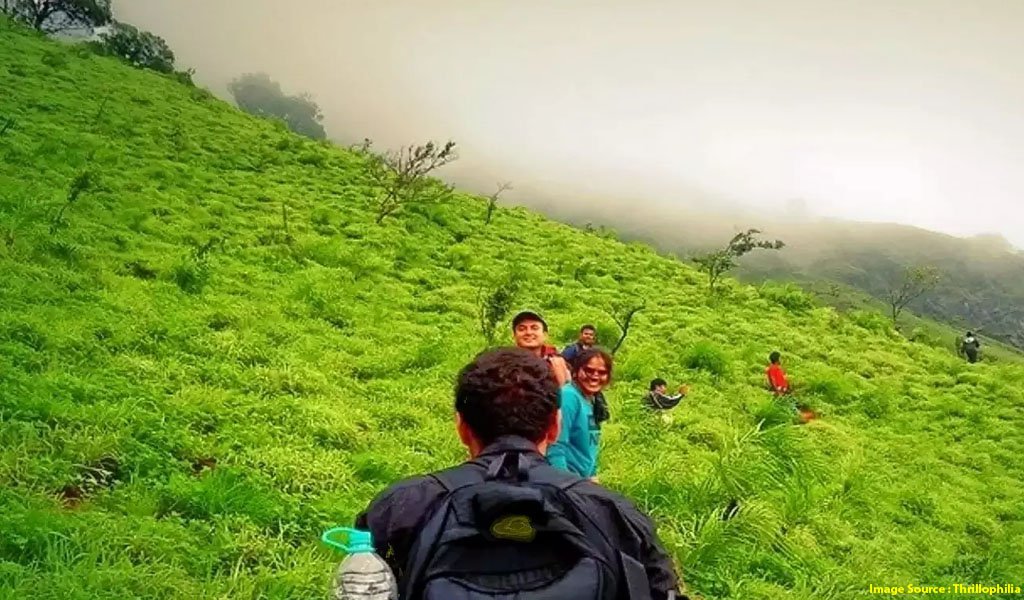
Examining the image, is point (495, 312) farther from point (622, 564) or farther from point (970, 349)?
point (970, 349)

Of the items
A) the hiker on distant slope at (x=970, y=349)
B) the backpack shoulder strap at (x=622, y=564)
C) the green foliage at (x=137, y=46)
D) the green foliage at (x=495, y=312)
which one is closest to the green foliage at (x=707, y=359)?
the green foliage at (x=495, y=312)

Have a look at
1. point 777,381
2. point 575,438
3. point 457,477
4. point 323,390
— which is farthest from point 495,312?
point 457,477

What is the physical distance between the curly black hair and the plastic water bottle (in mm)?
484

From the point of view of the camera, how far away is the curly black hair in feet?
7.86

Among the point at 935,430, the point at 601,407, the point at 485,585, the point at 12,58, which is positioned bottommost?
the point at 935,430

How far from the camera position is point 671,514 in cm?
673

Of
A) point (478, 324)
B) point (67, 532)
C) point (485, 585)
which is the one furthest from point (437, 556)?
point (478, 324)

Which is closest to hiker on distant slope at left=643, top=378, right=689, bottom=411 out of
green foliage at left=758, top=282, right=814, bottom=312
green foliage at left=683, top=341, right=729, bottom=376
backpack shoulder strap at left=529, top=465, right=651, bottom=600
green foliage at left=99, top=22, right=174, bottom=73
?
green foliage at left=683, top=341, right=729, bottom=376

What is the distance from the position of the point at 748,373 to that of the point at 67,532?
1316cm

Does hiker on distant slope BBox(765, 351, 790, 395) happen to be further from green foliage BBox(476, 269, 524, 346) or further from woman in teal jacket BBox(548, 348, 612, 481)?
woman in teal jacket BBox(548, 348, 612, 481)

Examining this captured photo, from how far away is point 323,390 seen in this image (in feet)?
31.4

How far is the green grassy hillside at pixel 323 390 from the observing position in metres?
5.68

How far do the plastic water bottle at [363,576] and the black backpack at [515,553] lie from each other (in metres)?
0.06

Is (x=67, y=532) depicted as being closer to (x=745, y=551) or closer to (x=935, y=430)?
(x=745, y=551)
